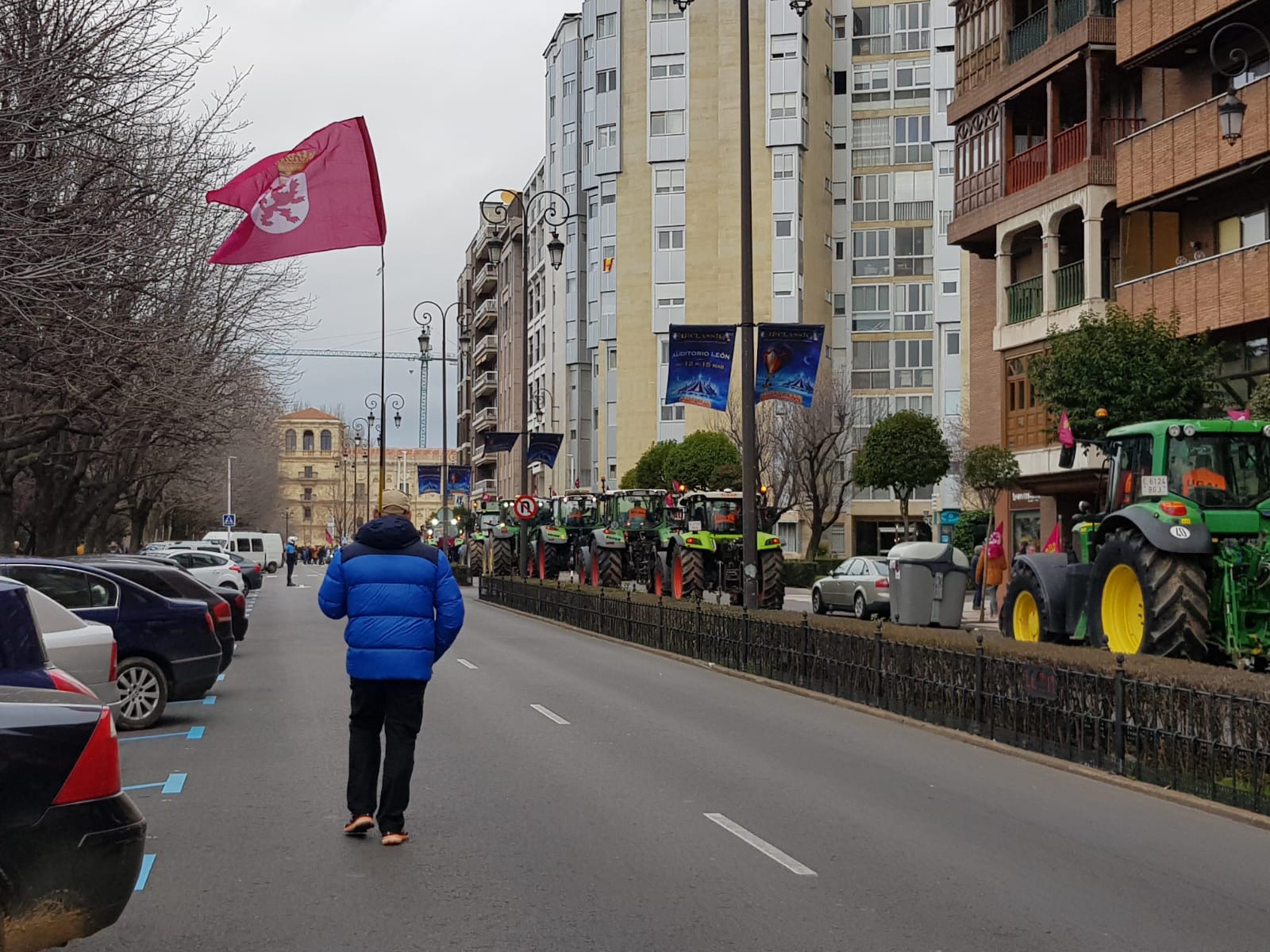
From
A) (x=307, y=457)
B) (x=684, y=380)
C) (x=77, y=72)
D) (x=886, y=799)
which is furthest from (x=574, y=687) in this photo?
(x=307, y=457)

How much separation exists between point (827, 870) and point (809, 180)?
69.9 m

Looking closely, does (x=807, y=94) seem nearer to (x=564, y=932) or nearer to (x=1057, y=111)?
(x=1057, y=111)

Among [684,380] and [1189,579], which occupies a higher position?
[684,380]

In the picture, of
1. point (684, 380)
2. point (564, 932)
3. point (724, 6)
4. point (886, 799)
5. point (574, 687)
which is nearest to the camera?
point (564, 932)

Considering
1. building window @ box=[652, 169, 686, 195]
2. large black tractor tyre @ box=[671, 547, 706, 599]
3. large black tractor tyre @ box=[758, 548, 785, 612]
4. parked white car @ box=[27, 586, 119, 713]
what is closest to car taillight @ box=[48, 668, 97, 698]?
parked white car @ box=[27, 586, 119, 713]

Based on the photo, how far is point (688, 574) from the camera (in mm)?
32250

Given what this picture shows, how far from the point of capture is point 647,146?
75188 mm

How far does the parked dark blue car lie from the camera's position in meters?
14.6

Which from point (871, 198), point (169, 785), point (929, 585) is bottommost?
point (169, 785)

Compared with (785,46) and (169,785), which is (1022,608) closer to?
(169,785)

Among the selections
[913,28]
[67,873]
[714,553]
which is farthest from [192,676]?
[913,28]

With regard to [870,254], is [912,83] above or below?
above

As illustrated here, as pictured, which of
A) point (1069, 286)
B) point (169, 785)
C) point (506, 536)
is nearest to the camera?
point (169, 785)

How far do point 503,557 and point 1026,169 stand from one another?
67.5 feet
